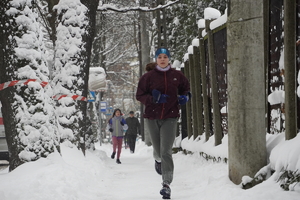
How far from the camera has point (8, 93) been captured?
5.98m

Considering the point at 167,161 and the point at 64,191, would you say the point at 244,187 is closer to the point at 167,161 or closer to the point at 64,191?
the point at 167,161

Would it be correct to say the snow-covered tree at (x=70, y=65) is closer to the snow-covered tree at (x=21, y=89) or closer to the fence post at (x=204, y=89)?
the fence post at (x=204, y=89)

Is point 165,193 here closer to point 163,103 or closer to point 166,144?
point 166,144

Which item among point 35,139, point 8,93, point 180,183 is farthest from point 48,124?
point 180,183

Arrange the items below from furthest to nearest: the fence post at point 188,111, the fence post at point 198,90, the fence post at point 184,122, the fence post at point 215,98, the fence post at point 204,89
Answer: the fence post at point 184,122 < the fence post at point 188,111 < the fence post at point 198,90 < the fence post at point 204,89 < the fence post at point 215,98

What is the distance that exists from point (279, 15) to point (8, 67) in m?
3.44

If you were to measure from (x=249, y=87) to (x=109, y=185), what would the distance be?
330cm

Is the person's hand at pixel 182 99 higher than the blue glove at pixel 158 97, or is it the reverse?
the blue glove at pixel 158 97

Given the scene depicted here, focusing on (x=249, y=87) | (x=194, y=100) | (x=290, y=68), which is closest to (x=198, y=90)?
(x=194, y=100)

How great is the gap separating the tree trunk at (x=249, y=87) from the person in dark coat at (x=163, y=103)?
102 centimetres

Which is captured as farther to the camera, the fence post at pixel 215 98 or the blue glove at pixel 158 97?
the fence post at pixel 215 98

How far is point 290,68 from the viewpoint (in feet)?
14.6

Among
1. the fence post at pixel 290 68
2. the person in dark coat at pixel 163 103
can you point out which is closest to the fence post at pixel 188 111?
the person in dark coat at pixel 163 103

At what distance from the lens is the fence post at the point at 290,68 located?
4.45m
